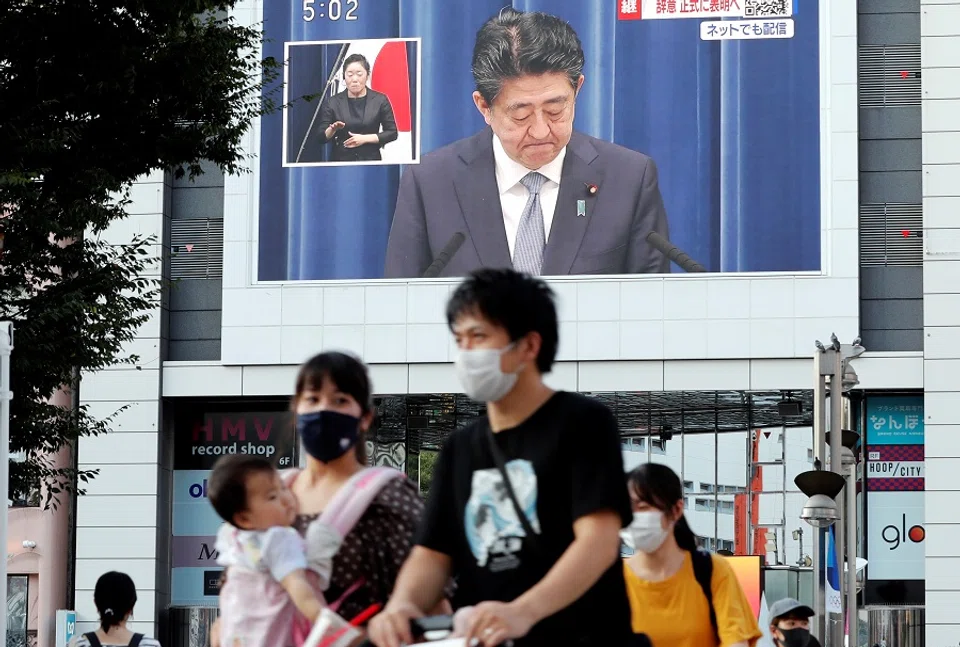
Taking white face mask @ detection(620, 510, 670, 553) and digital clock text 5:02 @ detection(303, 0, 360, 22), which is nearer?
white face mask @ detection(620, 510, 670, 553)

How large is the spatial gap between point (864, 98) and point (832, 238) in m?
2.97

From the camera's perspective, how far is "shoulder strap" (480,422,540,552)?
4.46 metres

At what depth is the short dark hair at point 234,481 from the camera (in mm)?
5219

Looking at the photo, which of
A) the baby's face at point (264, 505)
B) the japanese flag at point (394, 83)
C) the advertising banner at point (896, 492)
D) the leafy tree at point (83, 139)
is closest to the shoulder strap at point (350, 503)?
the baby's face at point (264, 505)

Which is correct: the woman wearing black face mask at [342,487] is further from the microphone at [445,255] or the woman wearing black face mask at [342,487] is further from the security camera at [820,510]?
the microphone at [445,255]

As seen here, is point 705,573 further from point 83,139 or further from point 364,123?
Result: point 364,123

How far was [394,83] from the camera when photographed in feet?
115

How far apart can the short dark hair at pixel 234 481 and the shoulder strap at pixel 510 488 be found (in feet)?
2.90

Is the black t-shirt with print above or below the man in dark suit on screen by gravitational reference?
below

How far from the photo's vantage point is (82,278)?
1912 centimetres

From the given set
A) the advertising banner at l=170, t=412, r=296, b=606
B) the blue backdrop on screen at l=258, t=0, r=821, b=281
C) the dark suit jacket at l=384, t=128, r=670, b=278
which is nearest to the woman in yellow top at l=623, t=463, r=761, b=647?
the dark suit jacket at l=384, t=128, r=670, b=278

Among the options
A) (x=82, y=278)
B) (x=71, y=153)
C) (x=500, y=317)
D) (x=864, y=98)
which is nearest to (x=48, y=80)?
(x=71, y=153)

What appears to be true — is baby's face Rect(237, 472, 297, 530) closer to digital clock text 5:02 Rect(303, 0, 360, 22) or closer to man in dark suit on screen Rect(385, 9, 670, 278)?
man in dark suit on screen Rect(385, 9, 670, 278)

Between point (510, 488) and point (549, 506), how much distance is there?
0.11m
